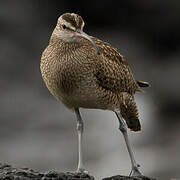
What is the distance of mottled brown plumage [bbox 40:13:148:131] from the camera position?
11.9 m

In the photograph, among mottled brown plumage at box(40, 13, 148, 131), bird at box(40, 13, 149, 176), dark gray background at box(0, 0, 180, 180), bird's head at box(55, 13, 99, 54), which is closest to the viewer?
bird's head at box(55, 13, 99, 54)

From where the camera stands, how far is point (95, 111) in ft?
75.6

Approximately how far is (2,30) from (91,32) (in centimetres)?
312

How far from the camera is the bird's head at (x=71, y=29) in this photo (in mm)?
11438

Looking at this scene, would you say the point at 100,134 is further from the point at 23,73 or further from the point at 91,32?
the point at 91,32

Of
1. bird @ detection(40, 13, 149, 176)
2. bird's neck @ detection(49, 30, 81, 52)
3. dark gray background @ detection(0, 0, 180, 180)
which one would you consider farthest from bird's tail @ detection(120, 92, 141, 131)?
dark gray background @ detection(0, 0, 180, 180)

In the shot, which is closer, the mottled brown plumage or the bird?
the bird

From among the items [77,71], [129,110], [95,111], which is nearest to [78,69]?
[77,71]

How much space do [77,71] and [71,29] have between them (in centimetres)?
71

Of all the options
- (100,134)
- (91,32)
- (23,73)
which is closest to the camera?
(100,134)

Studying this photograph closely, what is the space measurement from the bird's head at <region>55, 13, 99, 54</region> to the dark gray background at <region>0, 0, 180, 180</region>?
26.0ft

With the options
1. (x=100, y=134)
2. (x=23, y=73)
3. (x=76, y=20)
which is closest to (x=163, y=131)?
(x=100, y=134)

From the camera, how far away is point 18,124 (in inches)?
966

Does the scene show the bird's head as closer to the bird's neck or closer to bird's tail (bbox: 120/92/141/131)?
the bird's neck
